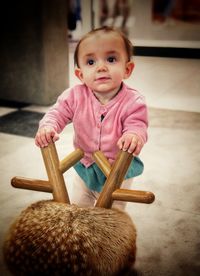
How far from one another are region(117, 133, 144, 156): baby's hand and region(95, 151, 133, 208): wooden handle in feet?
0.06

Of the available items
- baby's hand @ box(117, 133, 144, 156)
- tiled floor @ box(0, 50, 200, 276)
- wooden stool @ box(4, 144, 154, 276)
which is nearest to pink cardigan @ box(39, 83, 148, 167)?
baby's hand @ box(117, 133, 144, 156)

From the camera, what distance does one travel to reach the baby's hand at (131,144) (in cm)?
79

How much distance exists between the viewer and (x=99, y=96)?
1.03m

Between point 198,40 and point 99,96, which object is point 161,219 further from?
point 198,40

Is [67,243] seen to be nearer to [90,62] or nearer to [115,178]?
[115,178]

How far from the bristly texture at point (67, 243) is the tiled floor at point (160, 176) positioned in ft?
1.22

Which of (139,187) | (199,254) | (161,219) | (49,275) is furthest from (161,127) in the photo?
(49,275)

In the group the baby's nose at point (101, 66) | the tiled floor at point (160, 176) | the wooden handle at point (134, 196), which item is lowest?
the tiled floor at point (160, 176)

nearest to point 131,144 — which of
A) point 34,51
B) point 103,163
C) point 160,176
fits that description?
point 103,163

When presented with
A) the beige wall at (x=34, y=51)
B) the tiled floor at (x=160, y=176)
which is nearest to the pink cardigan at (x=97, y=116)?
the tiled floor at (x=160, y=176)

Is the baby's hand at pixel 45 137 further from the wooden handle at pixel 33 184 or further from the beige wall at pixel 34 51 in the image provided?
the beige wall at pixel 34 51

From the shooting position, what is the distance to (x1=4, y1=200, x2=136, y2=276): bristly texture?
0.63 meters

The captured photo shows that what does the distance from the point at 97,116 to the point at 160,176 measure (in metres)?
0.74

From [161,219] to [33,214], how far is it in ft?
2.28
